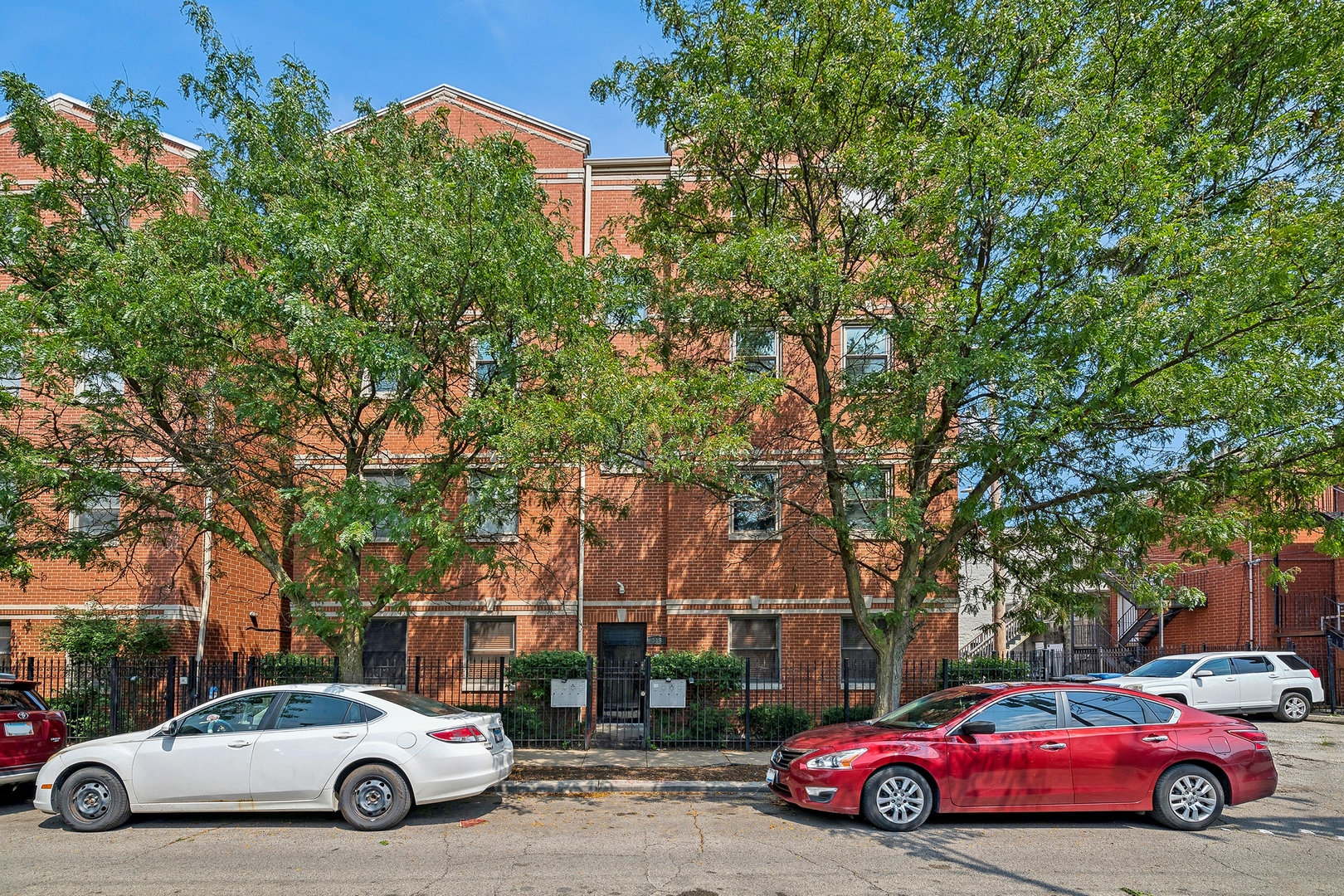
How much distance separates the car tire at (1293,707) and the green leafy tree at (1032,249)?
8.42 m

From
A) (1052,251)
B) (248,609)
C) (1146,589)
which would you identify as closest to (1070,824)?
(1146,589)

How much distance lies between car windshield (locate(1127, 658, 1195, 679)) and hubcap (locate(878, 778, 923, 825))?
10.8 metres

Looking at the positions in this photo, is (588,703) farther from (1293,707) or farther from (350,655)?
(1293,707)

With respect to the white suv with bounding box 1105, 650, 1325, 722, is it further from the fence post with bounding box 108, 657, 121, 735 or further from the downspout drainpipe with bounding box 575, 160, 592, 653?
the fence post with bounding box 108, 657, 121, 735

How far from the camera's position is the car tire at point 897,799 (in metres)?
8.96

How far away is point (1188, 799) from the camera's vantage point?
357 inches

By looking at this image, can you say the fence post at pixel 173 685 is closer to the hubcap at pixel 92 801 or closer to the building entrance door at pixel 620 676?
the hubcap at pixel 92 801

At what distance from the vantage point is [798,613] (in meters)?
A: 17.3

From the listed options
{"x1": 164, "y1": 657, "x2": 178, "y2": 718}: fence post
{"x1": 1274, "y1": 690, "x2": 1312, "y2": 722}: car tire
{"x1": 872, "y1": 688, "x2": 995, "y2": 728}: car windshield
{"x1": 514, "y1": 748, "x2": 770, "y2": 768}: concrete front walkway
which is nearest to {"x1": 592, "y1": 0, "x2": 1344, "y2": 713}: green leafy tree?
{"x1": 872, "y1": 688, "x2": 995, "y2": 728}: car windshield

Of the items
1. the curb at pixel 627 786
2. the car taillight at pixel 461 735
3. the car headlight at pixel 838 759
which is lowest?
the curb at pixel 627 786

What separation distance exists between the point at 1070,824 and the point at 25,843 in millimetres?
9928

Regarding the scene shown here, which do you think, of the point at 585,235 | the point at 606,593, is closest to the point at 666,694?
the point at 606,593

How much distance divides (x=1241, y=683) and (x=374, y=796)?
1610 centimetres

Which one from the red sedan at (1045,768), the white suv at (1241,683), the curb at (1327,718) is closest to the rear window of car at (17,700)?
the red sedan at (1045,768)
